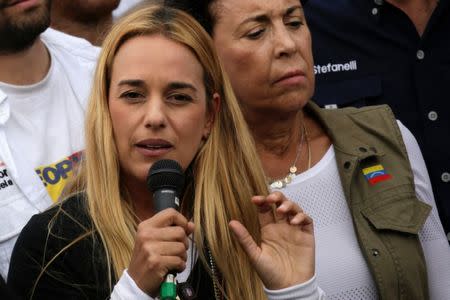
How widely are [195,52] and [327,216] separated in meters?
0.80

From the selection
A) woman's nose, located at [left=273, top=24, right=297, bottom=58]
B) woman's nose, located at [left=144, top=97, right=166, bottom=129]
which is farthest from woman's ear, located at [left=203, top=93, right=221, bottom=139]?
woman's nose, located at [left=273, top=24, right=297, bottom=58]

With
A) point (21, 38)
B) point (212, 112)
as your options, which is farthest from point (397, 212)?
point (21, 38)

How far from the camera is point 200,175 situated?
137 inches

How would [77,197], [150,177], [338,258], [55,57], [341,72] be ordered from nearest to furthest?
[150,177], [77,197], [338,258], [55,57], [341,72]

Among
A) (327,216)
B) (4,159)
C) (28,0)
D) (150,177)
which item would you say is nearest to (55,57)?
(28,0)

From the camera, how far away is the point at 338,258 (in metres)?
3.74

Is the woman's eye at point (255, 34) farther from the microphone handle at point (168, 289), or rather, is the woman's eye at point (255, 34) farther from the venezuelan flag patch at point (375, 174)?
the microphone handle at point (168, 289)

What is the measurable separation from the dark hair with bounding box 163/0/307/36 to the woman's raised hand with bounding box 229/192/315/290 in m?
1.06

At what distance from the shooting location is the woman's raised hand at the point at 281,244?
3.16 meters

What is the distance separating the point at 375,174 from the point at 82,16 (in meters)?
1.92

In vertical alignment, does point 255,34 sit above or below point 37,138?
above

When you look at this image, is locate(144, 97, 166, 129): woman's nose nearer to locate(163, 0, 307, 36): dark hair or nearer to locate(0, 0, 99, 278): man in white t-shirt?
locate(0, 0, 99, 278): man in white t-shirt

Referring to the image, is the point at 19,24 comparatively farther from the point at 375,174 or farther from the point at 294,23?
the point at 375,174

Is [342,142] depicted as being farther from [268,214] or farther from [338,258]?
[268,214]
